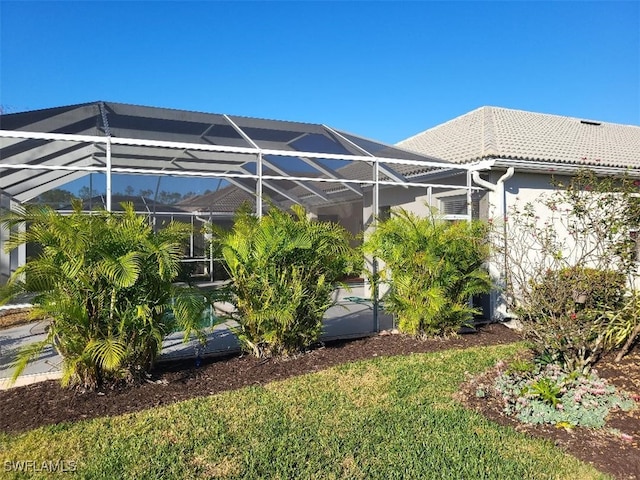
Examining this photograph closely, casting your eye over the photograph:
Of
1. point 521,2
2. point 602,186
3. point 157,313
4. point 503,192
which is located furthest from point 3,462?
point 521,2

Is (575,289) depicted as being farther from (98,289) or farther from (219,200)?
(219,200)

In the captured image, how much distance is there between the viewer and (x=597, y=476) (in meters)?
3.30

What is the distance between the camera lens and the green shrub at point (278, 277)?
5.91m

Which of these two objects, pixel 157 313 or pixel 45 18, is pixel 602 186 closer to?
pixel 157 313

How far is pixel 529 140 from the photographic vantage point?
37.6 ft

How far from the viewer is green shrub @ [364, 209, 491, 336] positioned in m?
7.14

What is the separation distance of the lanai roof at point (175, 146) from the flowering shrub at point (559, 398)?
4.23 m

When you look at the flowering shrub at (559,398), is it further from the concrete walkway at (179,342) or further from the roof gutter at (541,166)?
the roof gutter at (541,166)

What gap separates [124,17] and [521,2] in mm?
8759

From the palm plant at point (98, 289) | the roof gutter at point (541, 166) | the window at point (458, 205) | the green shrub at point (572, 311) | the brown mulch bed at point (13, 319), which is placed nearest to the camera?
the palm plant at point (98, 289)

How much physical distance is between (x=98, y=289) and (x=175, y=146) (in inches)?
99.1

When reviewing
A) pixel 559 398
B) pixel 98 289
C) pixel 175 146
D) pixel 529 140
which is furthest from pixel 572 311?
pixel 529 140

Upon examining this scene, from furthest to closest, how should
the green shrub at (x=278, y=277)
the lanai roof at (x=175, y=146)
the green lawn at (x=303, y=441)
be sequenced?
→ the lanai roof at (x=175, y=146) → the green shrub at (x=278, y=277) → the green lawn at (x=303, y=441)

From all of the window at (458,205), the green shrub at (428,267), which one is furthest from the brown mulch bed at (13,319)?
the window at (458,205)
